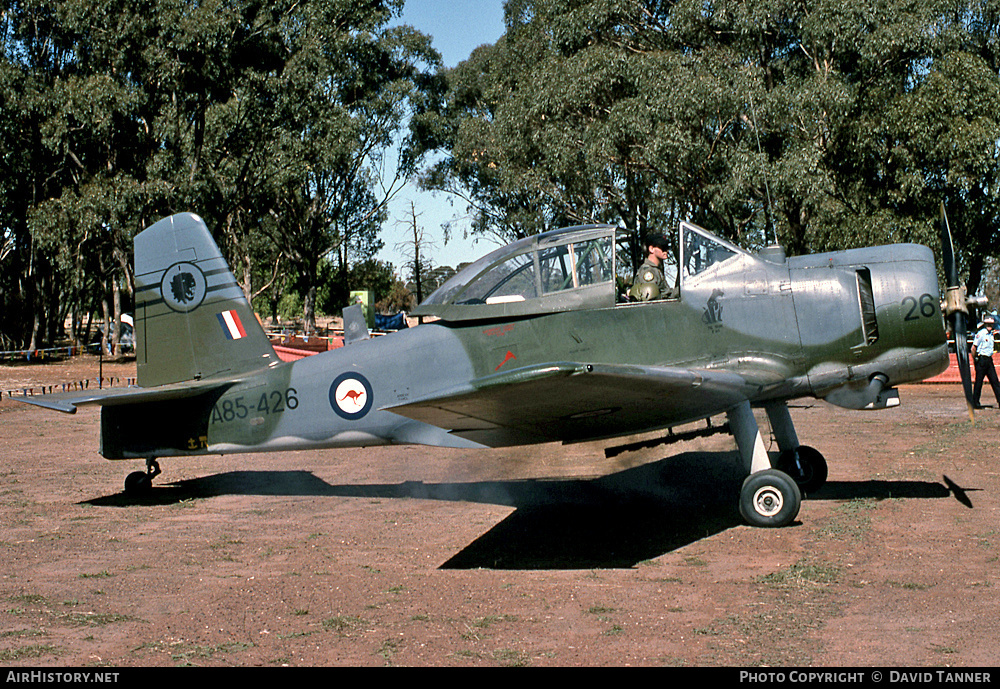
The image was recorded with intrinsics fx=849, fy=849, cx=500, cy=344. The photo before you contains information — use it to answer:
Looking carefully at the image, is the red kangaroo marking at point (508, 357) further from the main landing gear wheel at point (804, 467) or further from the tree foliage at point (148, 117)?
the tree foliage at point (148, 117)

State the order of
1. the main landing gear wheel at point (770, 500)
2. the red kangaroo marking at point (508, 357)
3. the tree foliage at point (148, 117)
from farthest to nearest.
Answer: the tree foliage at point (148, 117), the red kangaroo marking at point (508, 357), the main landing gear wheel at point (770, 500)

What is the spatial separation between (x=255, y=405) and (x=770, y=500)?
563cm

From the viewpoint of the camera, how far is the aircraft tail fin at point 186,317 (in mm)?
10094

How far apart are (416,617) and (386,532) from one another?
273 centimetres

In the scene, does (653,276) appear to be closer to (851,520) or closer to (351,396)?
(851,520)

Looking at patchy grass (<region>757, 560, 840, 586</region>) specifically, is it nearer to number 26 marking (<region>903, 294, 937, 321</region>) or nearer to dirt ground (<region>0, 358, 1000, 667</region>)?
dirt ground (<region>0, 358, 1000, 667</region>)

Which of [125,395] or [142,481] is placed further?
[142,481]

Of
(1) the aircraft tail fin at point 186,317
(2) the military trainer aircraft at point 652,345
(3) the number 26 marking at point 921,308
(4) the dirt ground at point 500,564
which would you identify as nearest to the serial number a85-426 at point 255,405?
(2) the military trainer aircraft at point 652,345

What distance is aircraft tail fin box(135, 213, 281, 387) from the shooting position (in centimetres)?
1009

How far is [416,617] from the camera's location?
239 inches

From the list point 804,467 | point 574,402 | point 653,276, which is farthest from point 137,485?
point 804,467

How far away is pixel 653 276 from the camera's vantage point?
875 centimetres

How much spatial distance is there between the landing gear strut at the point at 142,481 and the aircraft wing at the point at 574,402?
4.64 meters

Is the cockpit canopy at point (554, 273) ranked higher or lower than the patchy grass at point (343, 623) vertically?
higher
